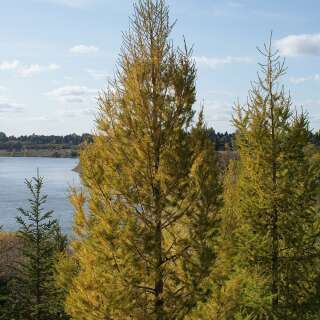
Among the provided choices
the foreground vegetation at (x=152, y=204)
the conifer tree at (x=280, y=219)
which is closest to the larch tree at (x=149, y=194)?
the foreground vegetation at (x=152, y=204)

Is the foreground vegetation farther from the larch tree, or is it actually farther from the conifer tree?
the conifer tree

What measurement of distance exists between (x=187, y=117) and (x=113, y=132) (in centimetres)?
160

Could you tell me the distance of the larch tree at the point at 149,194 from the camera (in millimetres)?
9484

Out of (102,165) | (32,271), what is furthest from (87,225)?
(32,271)

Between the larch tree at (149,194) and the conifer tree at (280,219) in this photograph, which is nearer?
the larch tree at (149,194)

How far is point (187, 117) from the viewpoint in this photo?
9.97 meters

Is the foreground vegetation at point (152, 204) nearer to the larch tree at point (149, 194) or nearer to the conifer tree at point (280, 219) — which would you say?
the larch tree at point (149, 194)

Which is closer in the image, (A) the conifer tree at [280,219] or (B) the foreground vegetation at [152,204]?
(B) the foreground vegetation at [152,204]

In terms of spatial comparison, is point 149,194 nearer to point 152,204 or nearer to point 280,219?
point 152,204

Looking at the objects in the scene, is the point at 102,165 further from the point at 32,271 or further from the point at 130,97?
the point at 32,271

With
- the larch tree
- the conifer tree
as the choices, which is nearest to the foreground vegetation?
the larch tree

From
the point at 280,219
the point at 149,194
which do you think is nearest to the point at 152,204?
the point at 149,194

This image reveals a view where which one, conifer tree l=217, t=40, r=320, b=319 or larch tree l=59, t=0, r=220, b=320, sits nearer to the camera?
larch tree l=59, t=0, r=220, b=320

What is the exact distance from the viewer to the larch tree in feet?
31.1
